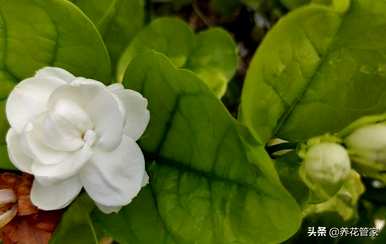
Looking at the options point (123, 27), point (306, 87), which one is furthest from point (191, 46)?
point (306, 87)

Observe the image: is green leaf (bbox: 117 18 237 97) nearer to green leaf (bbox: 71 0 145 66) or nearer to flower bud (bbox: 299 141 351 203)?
green leaf (bbox: 71 0 145 66)

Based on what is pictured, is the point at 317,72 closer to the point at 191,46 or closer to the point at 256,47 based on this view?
the point at 191,46

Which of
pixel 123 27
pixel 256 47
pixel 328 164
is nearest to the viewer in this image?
pixel 328 164

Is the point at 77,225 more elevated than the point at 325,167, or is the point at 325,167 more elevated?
the point at 325,167

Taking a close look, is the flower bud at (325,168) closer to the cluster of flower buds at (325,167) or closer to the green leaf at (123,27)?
the cluster of flower buds at (325,167)

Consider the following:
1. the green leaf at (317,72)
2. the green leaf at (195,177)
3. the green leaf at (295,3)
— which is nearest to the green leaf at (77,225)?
the green leaf at (195,177)

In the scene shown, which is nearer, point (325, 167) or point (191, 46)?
point (325, 167)
